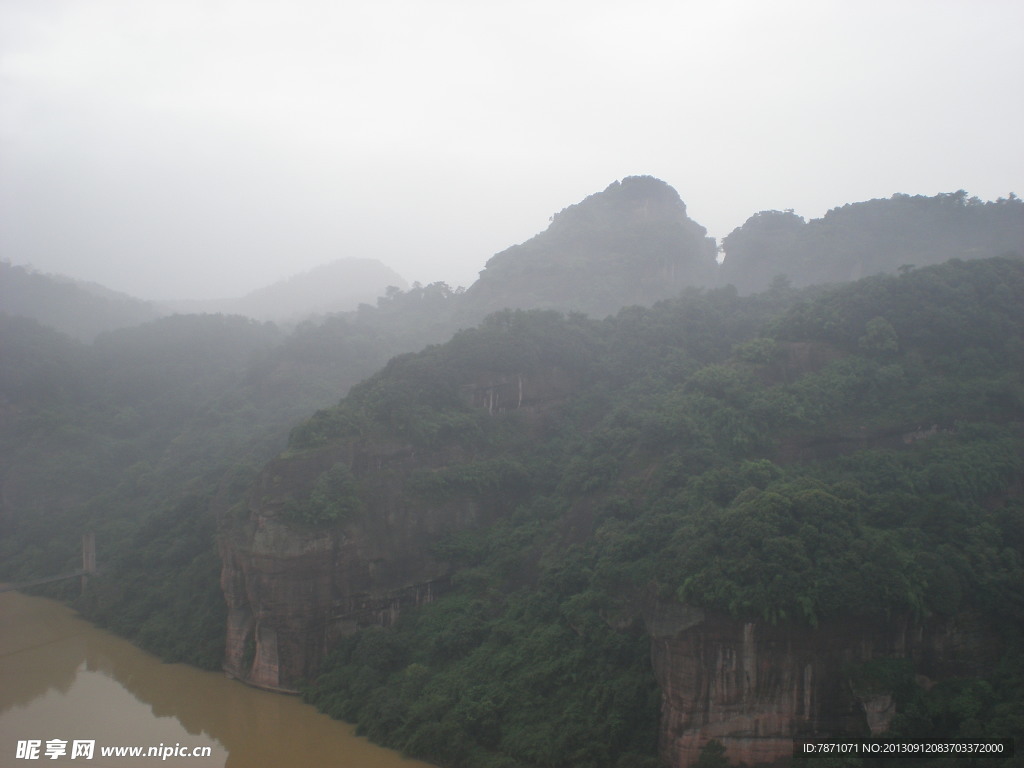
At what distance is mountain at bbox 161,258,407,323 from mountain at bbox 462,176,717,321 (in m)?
43.0

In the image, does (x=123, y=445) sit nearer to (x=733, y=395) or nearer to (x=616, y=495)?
(x=616, y=495)

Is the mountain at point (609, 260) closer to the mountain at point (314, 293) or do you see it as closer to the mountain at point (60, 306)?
Answer: the mountain at point (60, 306)

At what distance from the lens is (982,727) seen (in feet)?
44.4

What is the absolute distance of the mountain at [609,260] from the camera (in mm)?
55188

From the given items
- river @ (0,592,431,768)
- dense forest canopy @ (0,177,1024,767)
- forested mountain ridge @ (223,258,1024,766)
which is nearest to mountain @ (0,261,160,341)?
dense forest canopy @ (0,177,1024,767)

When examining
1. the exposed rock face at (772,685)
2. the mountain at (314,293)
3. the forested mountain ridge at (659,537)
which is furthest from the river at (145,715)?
the mountain at (314,293)

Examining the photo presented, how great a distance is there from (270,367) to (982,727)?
42176 mm

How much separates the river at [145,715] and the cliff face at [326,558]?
1287 millimetres

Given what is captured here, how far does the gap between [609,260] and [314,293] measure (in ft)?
219

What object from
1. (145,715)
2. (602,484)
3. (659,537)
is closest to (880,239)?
(602,484)

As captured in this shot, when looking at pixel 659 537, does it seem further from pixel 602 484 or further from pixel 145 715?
pixel 145 715

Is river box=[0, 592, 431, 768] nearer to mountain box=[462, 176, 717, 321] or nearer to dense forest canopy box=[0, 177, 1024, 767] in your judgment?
dense forest canopy box=[0, 177, 1024, 767]

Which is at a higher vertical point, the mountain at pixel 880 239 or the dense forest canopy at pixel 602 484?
the mountain at pixel 880 239

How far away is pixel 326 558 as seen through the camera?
874 inches
